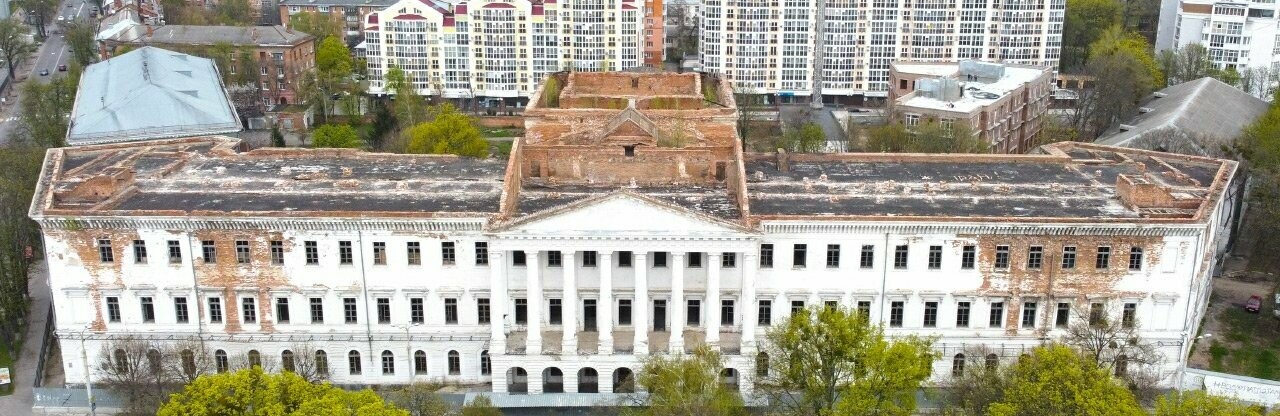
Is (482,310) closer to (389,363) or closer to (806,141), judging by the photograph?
(389,363)

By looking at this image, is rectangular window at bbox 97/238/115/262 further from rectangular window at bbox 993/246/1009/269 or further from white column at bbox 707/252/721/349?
rectangular window at bbox 993/246/1009/269

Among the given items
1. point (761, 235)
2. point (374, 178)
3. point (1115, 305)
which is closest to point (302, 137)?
point (374, 178)

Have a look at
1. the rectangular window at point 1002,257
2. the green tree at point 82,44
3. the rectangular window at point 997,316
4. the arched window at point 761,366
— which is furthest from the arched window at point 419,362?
the green tree at point 82,44

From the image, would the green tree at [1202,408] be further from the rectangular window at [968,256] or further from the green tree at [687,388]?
the rectangular window at [968,256]

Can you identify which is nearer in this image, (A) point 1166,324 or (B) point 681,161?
(A) point 1166,324

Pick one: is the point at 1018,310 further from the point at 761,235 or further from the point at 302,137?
the point at 302,137

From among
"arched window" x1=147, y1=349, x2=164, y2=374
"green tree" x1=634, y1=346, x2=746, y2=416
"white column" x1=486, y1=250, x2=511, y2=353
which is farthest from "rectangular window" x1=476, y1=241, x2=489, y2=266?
"arched window" x1=147, y1=349, x2=164, y2=374

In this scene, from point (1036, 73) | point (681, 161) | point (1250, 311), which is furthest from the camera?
point (1036, 73)
